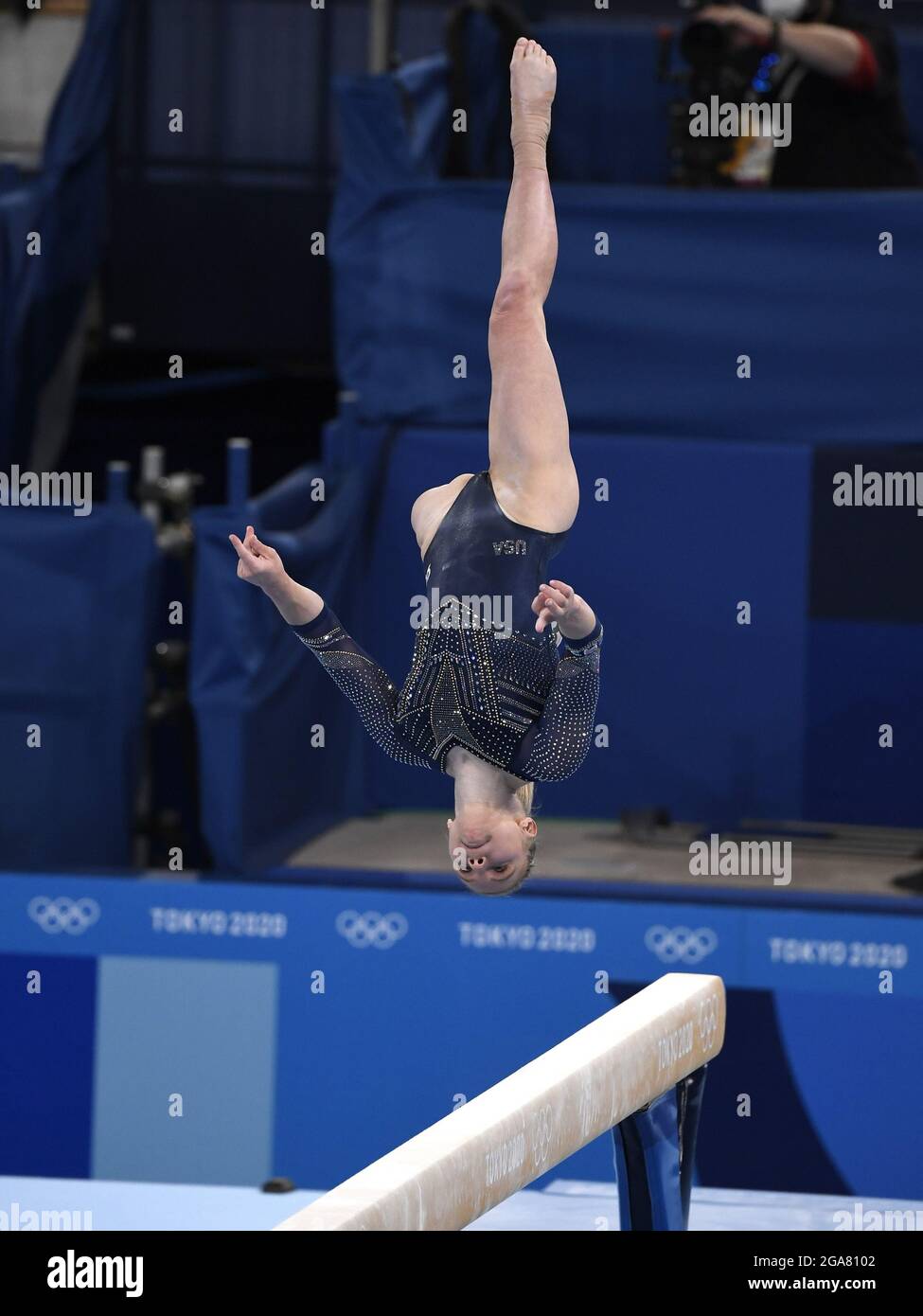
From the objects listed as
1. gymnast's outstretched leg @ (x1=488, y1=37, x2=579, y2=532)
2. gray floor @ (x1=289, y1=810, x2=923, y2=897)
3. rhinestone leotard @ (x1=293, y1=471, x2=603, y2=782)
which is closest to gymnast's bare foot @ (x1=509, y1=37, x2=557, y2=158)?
gymnast's outstretched leg @ (x1=488, y1=37, x2=579, y2=532)

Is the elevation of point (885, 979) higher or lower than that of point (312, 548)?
lower

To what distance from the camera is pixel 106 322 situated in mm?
12328

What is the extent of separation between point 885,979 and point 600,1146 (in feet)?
3.30

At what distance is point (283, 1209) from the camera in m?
5.48

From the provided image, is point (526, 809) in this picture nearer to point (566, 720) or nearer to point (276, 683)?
point (566, 720)

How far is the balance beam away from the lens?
3316mm

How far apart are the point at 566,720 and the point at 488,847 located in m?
0.31

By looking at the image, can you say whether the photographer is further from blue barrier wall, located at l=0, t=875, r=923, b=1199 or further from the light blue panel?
the light blue panel

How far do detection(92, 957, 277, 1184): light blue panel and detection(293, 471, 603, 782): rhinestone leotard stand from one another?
2.00 metres

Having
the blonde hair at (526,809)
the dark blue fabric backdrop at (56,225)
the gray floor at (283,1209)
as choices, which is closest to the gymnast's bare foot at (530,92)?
the blonde hair at (526,809)

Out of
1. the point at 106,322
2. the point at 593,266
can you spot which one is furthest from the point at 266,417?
the point at 593,266
